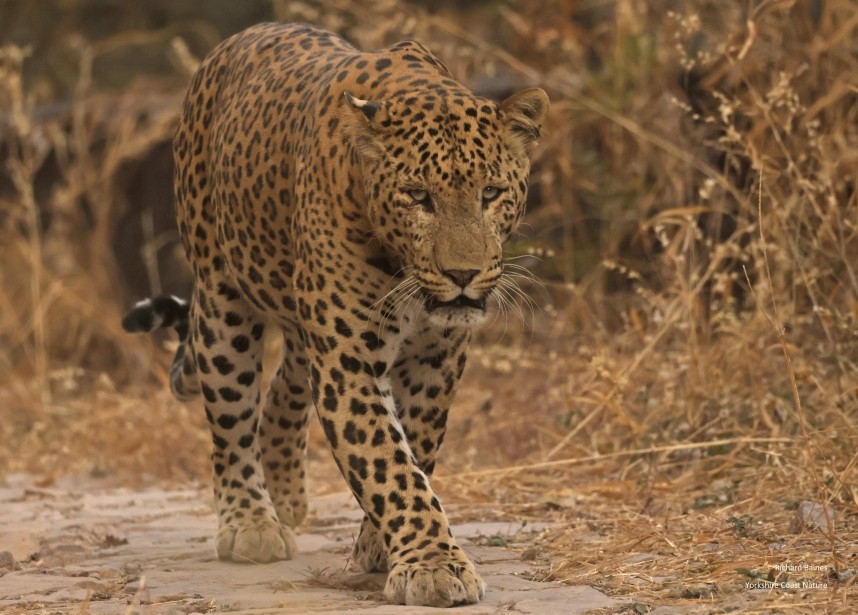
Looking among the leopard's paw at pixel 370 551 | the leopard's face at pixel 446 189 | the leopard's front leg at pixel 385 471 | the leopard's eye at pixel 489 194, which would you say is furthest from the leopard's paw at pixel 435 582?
the leopard's eye at pixel 489 194

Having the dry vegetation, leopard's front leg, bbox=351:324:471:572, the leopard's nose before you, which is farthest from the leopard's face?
the dry vegetation

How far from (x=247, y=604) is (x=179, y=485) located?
133 inches

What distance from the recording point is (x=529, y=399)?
8.12m

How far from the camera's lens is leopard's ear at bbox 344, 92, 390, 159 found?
4547 millimetres

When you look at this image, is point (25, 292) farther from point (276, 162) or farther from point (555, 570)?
point (555, 570)

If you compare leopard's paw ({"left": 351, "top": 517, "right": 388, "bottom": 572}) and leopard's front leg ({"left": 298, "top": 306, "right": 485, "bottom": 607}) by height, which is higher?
leopard's front leg ({"left": 298, "top": 306, "right": 485, "bottom": 607})

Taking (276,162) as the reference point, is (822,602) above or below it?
below

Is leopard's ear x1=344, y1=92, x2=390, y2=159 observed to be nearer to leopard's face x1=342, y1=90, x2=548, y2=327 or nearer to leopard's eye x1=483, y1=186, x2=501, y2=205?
leopard's face x1=342, y1=90, x2=548, y2=327

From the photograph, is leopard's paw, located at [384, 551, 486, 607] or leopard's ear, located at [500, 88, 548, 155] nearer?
leopard's paw, located at [384, 551, 486, 607]

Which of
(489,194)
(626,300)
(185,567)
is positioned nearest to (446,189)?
(489,194)

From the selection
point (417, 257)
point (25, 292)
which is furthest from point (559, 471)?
point (25, 292)

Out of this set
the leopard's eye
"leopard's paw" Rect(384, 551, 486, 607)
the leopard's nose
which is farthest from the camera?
the leopard's eye

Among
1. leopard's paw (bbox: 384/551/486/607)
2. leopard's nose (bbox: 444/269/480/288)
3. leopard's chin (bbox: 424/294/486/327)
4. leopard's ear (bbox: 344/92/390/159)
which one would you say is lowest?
leopard's paw (bbox: 384/551/486/607)

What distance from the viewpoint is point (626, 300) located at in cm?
848
